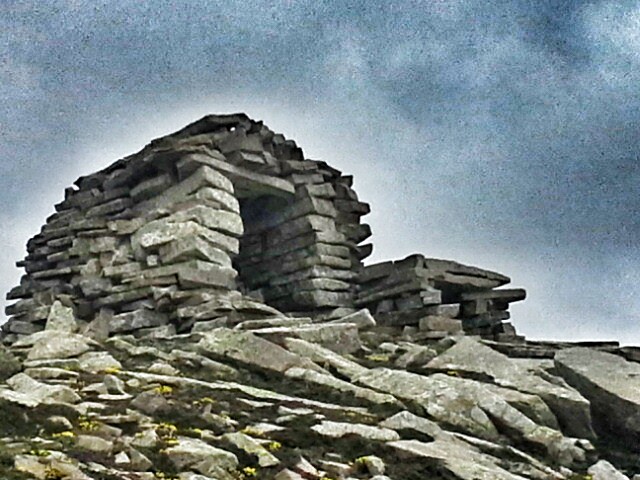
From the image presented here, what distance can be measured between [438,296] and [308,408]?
9.63 meters

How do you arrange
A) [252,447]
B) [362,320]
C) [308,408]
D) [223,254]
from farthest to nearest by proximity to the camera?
[223,254] → [362,320] → [308,408] → [252,447]

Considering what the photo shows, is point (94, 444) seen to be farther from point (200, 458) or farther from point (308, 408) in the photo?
point (308, 408)

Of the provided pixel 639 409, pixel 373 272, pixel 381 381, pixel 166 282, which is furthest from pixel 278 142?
pixel 639 409

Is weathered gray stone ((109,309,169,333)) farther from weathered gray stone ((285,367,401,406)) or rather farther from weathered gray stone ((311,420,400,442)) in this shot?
weathered gray stone ((311,420,400,442))

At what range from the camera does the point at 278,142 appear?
Result: 23.6 metres

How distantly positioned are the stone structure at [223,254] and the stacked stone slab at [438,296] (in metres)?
0.04

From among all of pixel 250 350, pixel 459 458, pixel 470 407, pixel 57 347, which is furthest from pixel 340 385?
pixel 57 347

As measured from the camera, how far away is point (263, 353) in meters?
13.7

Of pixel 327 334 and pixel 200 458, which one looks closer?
pixel 200 458

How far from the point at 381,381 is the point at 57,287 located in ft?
38.7

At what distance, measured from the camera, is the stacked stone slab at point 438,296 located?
19.8 m

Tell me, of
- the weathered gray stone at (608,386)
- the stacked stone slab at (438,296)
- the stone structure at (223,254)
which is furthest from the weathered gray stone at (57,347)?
the weathered gray stone at (608,386)

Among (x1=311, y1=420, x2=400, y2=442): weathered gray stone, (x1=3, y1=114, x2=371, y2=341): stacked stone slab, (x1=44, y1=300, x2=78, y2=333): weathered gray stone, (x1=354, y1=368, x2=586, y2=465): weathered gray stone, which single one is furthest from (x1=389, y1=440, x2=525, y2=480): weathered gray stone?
(x1=44, y1=300, x2=78, y2=333): weathered gray stone

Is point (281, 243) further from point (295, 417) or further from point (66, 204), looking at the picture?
point (295, 417)
